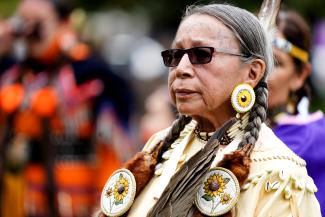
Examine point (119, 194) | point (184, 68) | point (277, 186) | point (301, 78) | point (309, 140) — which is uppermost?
point (184, 68)

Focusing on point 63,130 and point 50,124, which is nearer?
point 50,124

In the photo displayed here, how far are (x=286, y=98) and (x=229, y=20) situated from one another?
6.00ft

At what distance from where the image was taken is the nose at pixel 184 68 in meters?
4.06

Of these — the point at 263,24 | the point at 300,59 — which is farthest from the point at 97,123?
the point at 263,24

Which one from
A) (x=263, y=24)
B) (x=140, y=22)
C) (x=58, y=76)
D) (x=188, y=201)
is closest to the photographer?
(x=188, y=201)

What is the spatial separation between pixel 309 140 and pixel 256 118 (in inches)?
56.3

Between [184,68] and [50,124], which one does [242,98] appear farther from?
[50,124]

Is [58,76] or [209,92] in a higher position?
[209,92]

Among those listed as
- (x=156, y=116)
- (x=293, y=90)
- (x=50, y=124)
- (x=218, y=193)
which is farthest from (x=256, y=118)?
(x=156, y=116)

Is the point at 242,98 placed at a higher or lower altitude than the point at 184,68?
lower

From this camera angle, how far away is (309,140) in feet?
18.0

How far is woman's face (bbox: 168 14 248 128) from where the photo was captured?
4.06 m

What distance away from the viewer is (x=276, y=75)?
581 centimetres

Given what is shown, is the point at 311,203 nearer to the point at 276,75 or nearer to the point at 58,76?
the point at 276,75
